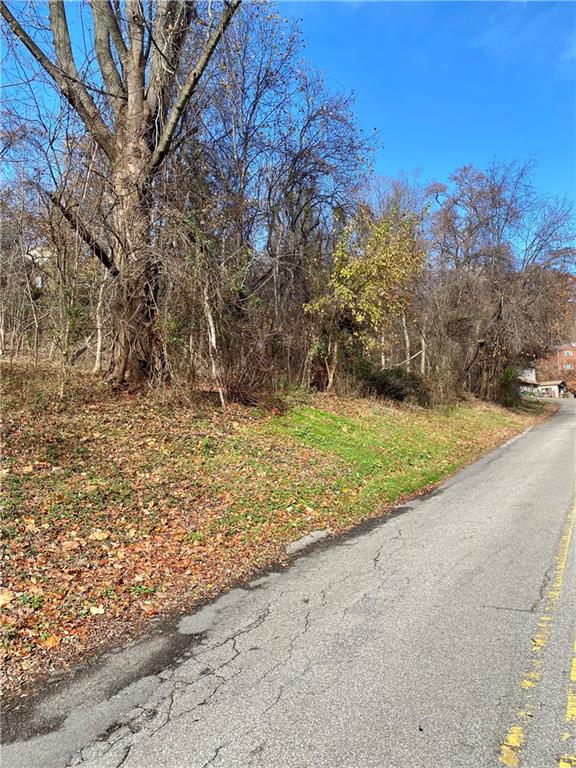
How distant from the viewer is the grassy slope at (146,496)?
4.39 metres

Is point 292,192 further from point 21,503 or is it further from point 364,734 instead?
point 364,734

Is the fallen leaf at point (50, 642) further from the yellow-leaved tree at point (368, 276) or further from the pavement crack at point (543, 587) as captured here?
the yellow-leaved tree at point (368, 276)

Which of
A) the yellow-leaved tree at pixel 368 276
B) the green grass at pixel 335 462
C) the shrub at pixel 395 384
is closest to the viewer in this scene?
the green grass at pixel 335 462

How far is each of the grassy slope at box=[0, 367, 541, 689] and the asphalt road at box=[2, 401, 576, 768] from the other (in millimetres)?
589

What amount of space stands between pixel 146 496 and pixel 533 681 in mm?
4794

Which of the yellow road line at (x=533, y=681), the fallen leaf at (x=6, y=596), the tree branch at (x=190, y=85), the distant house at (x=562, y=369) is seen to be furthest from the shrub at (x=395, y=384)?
the distant house at (x=562, y=369)

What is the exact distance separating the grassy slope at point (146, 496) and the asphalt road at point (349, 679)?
0.59m

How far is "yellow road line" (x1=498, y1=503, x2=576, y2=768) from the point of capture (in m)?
2.61

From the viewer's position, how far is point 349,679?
332 cm

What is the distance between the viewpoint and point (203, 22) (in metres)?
10.2

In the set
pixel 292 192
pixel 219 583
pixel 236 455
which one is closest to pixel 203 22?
pixel 292 192

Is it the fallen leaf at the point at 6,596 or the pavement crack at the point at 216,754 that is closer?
the pavement crack at the point at 216,754

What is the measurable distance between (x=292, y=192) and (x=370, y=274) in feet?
13.3

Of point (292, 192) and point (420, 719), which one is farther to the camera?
point (292, 192)
